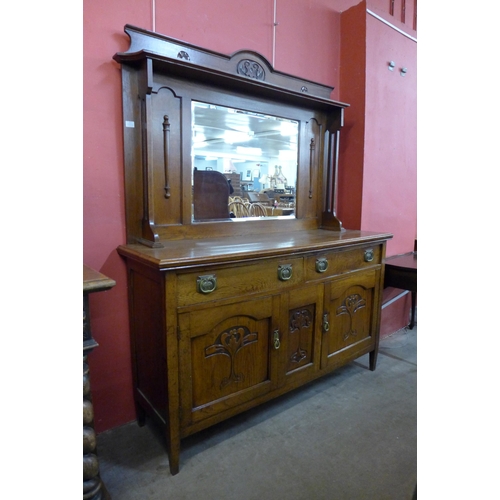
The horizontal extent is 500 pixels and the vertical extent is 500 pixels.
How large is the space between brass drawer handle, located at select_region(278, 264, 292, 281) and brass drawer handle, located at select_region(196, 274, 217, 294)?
0.36 m

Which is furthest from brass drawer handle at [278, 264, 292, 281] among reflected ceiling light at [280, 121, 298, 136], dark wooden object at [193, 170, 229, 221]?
reflected ceiling light at [280, 121, 298, 136]

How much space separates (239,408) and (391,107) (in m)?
2.33

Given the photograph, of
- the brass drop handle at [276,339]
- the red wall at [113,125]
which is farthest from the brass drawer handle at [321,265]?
the red wall at [113,125]

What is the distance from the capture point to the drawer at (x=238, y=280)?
1.40 meters

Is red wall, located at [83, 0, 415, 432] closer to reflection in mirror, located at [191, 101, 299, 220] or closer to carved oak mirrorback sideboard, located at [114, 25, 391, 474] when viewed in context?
carved oak mirrorback sideboard, located at [114, 25, 391, 474]

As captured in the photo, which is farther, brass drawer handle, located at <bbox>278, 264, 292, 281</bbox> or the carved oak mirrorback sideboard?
brass drawer handle, located at <bbox>278, 264, 292, 281</bbox>

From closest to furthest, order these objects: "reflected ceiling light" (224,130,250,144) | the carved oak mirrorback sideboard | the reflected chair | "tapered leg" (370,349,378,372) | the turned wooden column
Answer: the turned wooden column, the carved oak mirrorback sideboard, "reflected ceiling light" (224,130,250,144), the reflected chair, "tapered leg" (370,349,378,372)

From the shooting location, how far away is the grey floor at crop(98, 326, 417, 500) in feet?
4.73

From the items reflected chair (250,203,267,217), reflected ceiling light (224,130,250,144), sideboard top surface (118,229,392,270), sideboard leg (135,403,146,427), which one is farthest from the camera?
reflected chair (250,203,267,217)

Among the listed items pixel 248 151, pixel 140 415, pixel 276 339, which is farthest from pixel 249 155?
pixel 140 415

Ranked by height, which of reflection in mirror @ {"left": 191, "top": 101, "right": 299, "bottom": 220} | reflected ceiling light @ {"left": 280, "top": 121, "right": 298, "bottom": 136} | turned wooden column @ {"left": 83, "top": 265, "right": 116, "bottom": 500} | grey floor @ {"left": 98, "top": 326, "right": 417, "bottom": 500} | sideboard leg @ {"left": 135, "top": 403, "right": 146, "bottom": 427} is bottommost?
grey floor @ {"left": 98, "top": 326, "right": 417, "bottom": 500}

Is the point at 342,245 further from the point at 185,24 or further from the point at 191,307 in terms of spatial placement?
Answer: the point at 185,24
